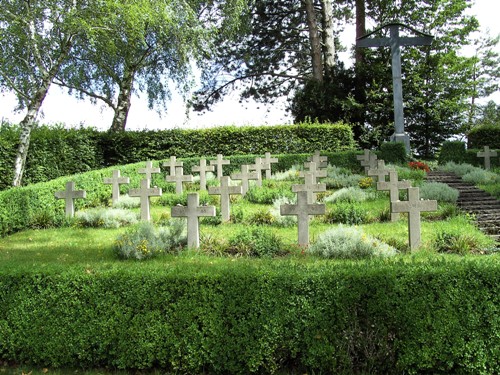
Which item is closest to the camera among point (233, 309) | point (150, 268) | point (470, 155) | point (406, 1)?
point (233, 309)

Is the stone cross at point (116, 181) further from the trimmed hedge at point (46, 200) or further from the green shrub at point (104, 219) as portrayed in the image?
the green shrub at point (104, 219)

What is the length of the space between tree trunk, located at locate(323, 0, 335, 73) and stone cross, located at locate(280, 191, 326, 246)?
19.9 metres

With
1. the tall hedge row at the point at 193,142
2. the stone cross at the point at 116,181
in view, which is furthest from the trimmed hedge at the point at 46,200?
the tall hedge row at the point at 193,142

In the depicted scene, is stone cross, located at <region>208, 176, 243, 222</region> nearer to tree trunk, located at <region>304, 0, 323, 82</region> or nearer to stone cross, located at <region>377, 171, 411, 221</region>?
stone cross, located at <region>377, 171, 411, 221</region>

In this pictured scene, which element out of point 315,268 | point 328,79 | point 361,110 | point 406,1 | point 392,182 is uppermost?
point 406,1

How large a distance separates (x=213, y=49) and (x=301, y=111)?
6.77 meters

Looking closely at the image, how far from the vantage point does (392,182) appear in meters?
9.64

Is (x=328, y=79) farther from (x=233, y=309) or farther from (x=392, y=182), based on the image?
(x=233, y=309)

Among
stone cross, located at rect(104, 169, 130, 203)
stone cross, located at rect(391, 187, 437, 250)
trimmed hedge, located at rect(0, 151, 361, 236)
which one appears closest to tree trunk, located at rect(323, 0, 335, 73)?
trimmed hedge, located at rect(0, 151, 361, 236)

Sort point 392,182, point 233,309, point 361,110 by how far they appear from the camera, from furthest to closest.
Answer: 1. point 361,110
2. point 392,182
3. point 233,309

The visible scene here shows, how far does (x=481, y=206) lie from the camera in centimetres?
1027

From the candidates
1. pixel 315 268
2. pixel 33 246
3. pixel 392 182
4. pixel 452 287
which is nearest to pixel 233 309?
pixel 315 268

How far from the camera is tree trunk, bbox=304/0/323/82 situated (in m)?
24.7

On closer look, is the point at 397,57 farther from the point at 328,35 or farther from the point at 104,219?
the point at 104,219
